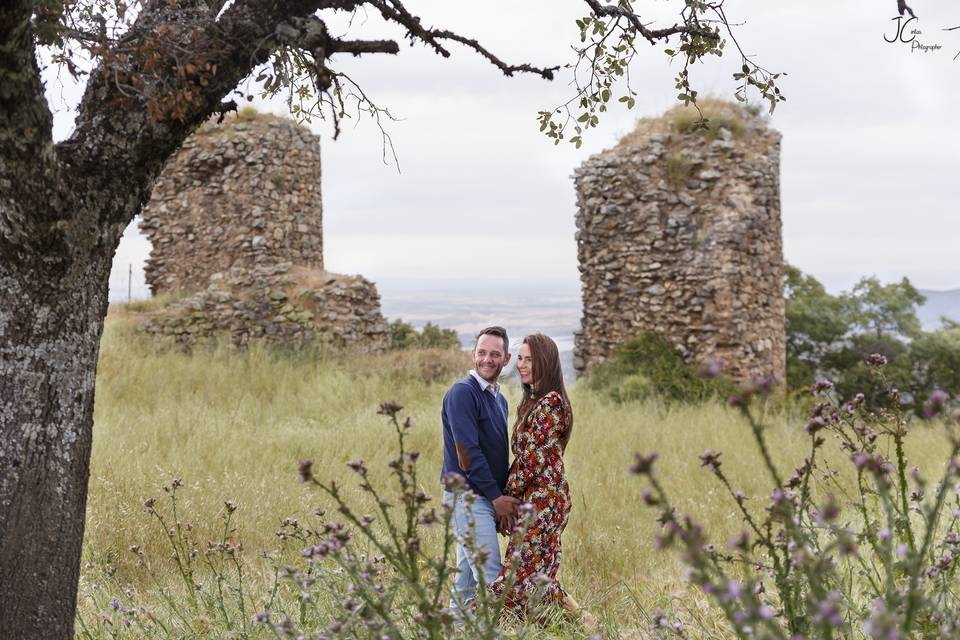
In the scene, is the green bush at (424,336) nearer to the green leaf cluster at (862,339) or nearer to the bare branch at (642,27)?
the green leaf cluster at (862,339)

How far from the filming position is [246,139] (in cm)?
1670

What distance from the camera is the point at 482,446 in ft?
14.3

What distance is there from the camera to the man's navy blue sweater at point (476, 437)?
4.18 metres

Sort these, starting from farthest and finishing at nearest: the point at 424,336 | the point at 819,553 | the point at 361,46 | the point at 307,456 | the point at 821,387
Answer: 1. the point at 424,336
2. the point at 307,456
3. the point at 361,46
4. the point at 821,387
5. the point at 819,553

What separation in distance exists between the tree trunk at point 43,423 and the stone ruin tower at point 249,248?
11639mm

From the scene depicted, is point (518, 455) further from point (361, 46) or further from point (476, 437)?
point (361, 46)

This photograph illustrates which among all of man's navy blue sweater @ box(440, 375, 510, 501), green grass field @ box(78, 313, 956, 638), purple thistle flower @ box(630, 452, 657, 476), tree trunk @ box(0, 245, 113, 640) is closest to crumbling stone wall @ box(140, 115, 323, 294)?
green grass field @ box(78, 313, 956, 638)

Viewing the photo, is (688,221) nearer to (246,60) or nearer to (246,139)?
(246,139)

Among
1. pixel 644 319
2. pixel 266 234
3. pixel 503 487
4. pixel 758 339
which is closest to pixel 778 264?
pixel 758 339

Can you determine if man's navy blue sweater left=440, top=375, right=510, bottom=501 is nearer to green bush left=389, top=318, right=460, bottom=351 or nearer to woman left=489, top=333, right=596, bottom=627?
woman left=489, top=333, right=596, bottom=627

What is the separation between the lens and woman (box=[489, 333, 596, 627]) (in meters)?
4.32

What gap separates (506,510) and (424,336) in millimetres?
15402

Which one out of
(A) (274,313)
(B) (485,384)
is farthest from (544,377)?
(A) (274,313)

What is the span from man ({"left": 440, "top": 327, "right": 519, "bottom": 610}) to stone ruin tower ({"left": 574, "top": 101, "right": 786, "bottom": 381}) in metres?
9.40
